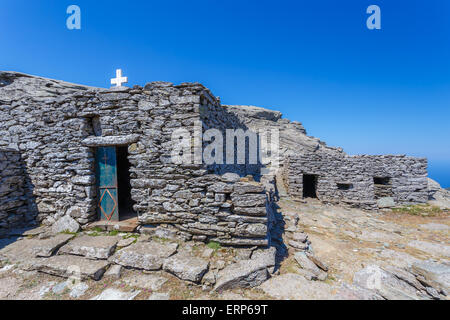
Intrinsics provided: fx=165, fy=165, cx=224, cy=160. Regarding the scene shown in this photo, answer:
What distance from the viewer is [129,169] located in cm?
490

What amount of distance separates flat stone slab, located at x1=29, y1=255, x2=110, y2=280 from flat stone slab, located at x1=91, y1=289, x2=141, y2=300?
20.5 inches

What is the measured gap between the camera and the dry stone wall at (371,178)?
1100cm

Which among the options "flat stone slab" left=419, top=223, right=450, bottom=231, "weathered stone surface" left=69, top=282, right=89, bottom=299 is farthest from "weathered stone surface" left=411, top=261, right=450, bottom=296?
"weathered stone surface" left=69, top=282, right=89, bottom=299

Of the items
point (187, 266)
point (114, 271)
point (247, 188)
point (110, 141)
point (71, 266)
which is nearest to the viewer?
point (187, 266)

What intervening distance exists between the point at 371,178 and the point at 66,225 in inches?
628

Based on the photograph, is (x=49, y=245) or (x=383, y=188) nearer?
(x=49, y=245)

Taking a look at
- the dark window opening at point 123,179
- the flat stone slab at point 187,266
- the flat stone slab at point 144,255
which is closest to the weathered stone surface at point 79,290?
the flat stone slab at point 144,255

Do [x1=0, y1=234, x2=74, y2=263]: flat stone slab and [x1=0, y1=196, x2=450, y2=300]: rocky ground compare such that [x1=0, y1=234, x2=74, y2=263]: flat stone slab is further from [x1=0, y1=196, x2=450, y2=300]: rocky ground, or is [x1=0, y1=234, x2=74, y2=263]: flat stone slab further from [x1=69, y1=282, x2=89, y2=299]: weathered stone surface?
[x1=69, y1=282, x2=89, y2=299]: weathered stone surface

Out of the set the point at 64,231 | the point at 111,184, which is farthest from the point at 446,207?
the point at 64,231

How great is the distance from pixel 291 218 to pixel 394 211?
8494mm

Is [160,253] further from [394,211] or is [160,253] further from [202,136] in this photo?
[394,211]

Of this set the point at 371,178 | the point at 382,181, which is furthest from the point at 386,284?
the point at 382,181

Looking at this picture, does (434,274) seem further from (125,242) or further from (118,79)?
(118,79)

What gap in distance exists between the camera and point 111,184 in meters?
5.53
